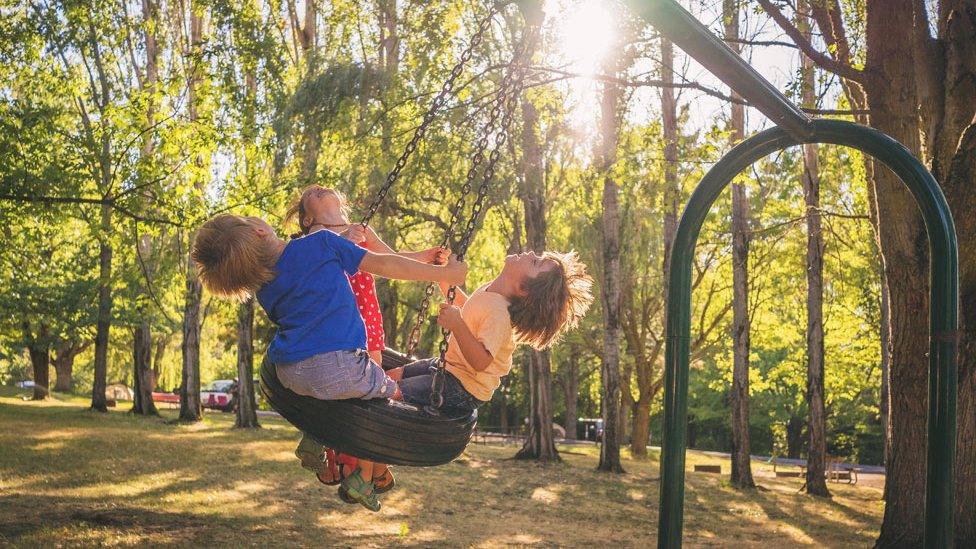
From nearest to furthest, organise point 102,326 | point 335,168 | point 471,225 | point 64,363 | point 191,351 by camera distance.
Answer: point 471,225
point 335,168
point 191,351
point 102,326
point 64,363

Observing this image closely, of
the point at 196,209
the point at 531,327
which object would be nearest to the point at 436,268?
the point at 531,327

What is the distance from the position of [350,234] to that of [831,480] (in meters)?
22.4

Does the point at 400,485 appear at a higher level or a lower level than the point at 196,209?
lower

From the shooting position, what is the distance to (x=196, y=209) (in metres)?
12.2

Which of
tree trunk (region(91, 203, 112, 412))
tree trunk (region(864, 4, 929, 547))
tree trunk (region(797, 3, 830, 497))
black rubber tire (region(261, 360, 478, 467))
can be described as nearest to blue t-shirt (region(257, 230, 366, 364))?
black rubber tire (region(261, 360, 478, 467))

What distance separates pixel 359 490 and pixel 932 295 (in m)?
2.52

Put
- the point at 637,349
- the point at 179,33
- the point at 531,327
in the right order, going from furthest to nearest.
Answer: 1. the point at 637,349
2. the point at 179,33
3. the point at 531,327

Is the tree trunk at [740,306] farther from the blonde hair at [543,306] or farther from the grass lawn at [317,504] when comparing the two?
the blonde hair at [543,306]

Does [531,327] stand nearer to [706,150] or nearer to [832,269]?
[706,150]

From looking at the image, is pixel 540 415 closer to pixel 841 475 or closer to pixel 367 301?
pixel 841 475

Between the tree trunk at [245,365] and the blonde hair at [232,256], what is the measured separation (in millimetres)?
19477

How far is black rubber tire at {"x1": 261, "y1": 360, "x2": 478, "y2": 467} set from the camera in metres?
3.12

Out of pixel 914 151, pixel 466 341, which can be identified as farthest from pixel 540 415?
pixel 466 341

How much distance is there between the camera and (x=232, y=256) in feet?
10.2
